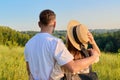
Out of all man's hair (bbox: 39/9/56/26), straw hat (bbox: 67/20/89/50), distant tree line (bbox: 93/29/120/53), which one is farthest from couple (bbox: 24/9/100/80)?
distant tree line (bbox: 93/29/120/53)

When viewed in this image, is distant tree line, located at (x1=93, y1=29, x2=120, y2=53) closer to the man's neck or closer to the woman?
the woman

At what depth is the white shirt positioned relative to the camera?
3846mm

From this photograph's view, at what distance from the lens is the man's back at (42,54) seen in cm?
389

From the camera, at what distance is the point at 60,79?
400 cm

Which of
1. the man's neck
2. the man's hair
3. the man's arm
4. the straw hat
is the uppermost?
the man's hair

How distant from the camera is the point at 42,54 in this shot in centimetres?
395

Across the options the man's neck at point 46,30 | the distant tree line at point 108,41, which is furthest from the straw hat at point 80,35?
the distant tree line at point 108,41

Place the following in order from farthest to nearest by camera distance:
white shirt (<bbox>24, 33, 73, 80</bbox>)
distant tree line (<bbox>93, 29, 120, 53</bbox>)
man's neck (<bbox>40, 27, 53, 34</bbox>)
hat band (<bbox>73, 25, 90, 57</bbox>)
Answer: distant tree line (<bbox>93, 29, 120, 53</bbox>)
hat band (<bbox>73, 25, 90, 57</bbox>)
man's neck (<bbox>40, 27, 53, 34</bbox>)
white shirt (<bbox>24, 33, 73, 80</bbox>)

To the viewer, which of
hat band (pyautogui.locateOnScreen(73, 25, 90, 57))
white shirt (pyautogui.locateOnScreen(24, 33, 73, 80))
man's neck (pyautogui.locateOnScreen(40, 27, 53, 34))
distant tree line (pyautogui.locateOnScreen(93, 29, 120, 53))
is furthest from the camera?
distant tree line (pyautogui.locateOnScreen(93, 29, 120, 53))

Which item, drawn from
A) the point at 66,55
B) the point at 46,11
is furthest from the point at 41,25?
the point at 66,55

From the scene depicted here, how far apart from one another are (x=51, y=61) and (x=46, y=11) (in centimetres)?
49

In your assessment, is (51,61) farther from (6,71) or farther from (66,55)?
(6,71)

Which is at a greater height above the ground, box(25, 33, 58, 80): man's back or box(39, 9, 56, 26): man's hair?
box(39, 9, 56, 26): man's hair

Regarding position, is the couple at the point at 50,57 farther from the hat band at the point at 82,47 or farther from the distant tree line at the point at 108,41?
the distant tree line at the point at 108,41
